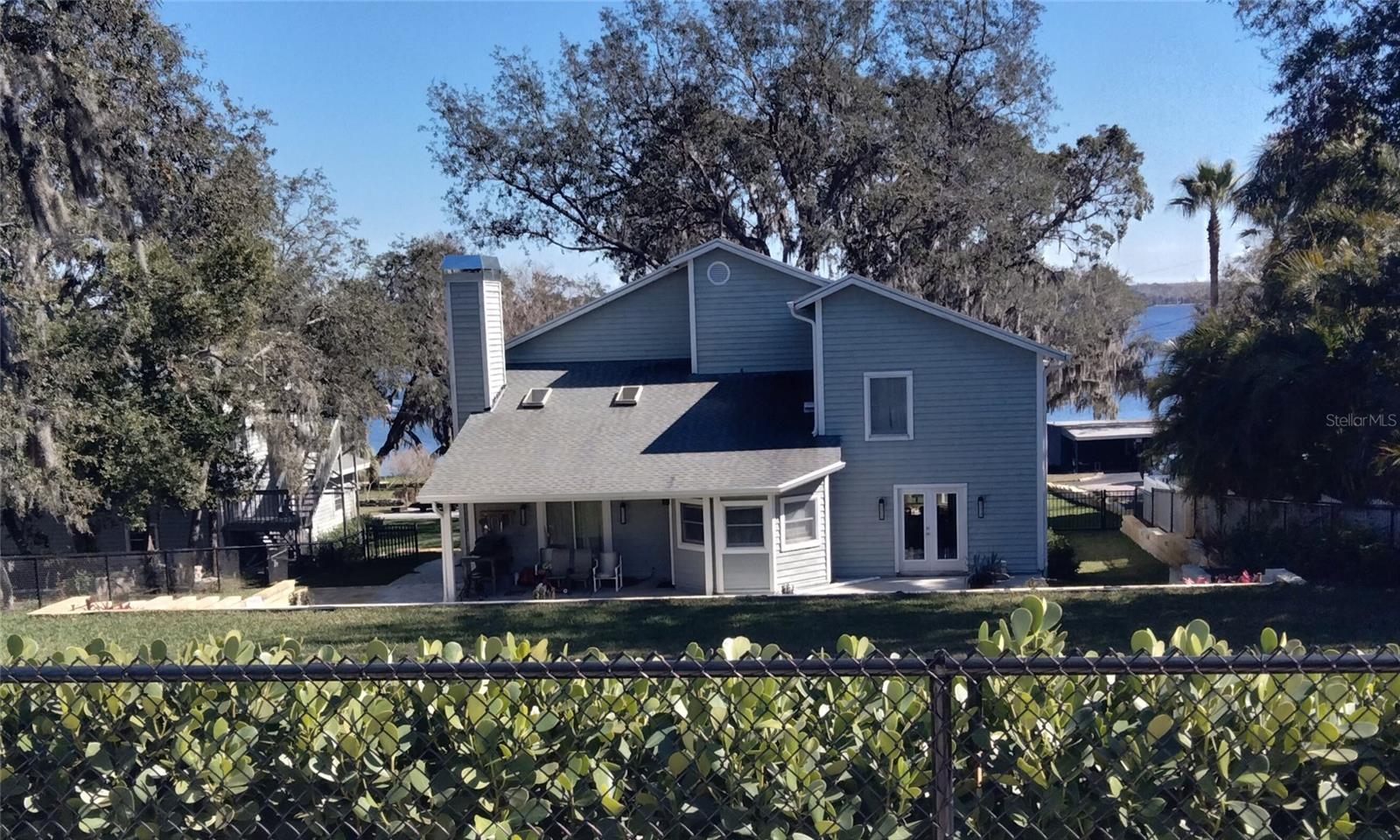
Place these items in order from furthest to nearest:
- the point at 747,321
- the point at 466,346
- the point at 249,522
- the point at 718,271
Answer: the point at 249,522 → the point at 747,321 → the point at 718,271 → the point at 466,346

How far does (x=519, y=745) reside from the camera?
278cm

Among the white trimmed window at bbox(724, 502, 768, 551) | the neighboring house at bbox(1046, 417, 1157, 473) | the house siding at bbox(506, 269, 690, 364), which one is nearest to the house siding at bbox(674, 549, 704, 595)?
the white trimmed window at bbox(724, 502, 768, 551)

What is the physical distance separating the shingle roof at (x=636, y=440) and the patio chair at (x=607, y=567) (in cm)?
148

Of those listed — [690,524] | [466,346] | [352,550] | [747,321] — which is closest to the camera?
[690,524]

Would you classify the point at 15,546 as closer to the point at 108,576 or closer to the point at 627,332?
the point at 108,576

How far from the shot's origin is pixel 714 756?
2.71 metres

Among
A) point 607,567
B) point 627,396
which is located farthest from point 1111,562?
point 627,396

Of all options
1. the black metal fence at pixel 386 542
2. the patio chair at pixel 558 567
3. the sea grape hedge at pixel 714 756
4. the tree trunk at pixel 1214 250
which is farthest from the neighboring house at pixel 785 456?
the tree trunk at pixel 1214 250

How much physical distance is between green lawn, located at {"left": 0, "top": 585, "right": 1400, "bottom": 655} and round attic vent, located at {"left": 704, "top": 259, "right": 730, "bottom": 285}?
6.69 m

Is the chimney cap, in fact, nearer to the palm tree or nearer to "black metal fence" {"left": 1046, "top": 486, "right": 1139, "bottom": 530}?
"black metal fence" {"left": 1046, "top": 486, "right": 1139, "bottom": 530}

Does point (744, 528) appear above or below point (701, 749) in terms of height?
below

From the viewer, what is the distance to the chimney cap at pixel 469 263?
18.2 m

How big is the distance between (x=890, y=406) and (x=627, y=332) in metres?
5.51

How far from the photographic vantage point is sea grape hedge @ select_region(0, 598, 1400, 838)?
2.61 meters
